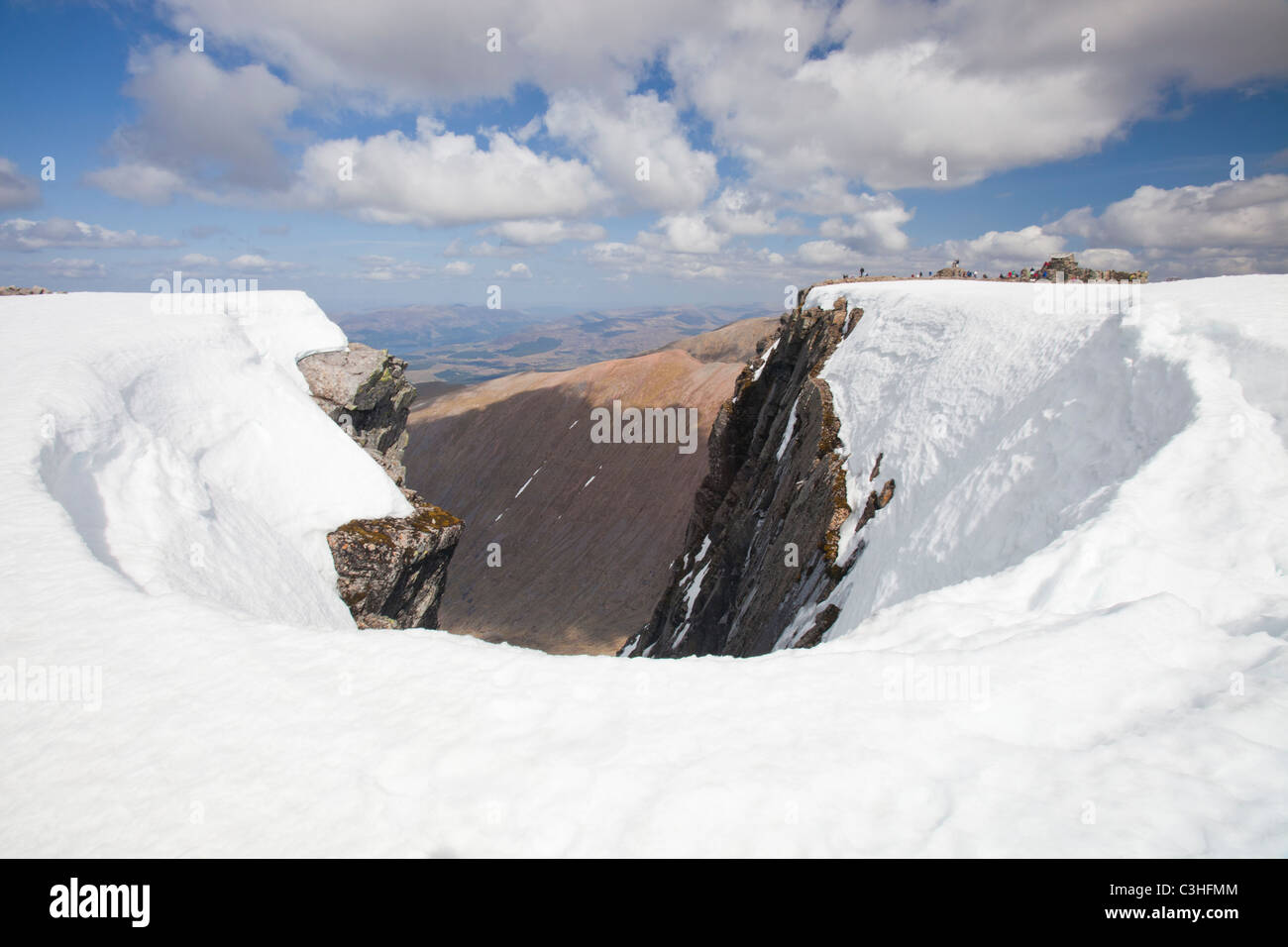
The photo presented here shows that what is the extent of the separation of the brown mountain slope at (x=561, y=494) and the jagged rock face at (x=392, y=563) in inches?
1377

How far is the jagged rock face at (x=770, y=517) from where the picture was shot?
20359 mm

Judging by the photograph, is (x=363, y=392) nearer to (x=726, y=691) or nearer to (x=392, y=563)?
(x=392, y=563)

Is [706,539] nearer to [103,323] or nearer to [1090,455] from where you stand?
[1090,455]

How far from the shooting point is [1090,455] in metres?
12.3

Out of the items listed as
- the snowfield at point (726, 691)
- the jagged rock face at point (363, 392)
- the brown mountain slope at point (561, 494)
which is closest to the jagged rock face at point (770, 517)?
the snowfield at point (726, 691)

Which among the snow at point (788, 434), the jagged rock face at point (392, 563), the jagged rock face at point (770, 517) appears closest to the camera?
the jagged rock face at point (392, 563)

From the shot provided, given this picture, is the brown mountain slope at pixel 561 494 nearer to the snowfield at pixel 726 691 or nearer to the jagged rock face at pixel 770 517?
the jagged rock face at pixel 770 517

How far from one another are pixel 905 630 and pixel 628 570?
59043 millimetres

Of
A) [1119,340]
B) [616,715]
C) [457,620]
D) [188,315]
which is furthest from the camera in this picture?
[457,620]

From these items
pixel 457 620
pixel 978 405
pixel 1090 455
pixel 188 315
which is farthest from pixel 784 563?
pixel 457 620

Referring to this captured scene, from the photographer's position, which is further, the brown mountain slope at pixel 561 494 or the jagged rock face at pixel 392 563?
the brown mountain slope at pixel 561 494

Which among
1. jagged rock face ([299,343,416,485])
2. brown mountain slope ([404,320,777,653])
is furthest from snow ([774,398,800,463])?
brown mountain slope ([404,320,777,653])

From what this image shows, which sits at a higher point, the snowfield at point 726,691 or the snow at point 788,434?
the snow at point 788,434

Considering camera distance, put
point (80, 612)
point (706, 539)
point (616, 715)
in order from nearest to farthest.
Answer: point (616, 715) → point (80, 612) → point (706, 539)
